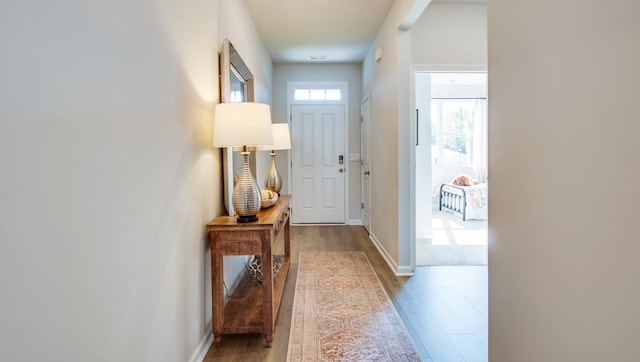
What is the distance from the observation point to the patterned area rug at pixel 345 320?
1965mm

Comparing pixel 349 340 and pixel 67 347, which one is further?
pixel 349 340

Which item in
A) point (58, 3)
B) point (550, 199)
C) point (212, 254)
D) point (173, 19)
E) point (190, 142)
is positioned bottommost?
point (212, 254)

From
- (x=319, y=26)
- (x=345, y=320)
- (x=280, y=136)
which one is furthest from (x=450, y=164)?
(x=345, y=320)

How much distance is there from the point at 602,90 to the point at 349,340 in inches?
70.5

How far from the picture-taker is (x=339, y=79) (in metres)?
5.76

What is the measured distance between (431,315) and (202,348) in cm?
155

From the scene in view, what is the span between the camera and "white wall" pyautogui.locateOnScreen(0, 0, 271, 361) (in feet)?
2.49

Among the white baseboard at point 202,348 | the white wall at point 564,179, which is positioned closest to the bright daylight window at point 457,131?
the white wall at point 564,179

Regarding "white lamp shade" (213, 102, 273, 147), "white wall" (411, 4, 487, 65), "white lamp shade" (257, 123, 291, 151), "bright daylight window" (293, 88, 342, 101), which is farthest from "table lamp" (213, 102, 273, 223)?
"bright daylight window" (293, 88, 342, 101)

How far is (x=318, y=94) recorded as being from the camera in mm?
5816

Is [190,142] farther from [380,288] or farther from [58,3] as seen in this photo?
[380,288]

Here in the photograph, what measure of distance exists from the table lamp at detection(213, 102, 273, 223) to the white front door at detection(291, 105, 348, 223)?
12.0 ft

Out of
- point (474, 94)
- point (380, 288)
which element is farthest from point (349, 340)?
point (474, 94)

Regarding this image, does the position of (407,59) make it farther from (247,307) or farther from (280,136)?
(247,307)
